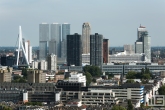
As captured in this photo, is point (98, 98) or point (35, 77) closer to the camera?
point (98, 98)

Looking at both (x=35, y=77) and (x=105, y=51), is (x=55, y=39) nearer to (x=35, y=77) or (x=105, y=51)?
(x=105, y=51)

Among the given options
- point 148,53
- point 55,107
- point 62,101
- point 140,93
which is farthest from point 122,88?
point 148,53

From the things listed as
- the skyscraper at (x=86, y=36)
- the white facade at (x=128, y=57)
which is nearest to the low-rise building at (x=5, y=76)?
the white facade at (x=128, y=57)


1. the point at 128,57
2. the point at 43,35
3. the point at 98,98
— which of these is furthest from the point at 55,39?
the point at 98,98

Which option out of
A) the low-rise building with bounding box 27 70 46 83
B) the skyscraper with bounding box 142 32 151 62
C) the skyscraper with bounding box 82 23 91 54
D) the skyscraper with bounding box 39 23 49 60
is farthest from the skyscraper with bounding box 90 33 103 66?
the skyscraper with bounding box 39 23 49 60

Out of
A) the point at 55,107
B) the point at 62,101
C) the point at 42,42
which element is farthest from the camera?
the point at 42,42

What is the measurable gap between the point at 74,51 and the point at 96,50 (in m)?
2.86

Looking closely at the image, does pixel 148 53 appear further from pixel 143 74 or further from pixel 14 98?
pixel 14 98

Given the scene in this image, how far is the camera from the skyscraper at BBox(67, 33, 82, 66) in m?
85.9

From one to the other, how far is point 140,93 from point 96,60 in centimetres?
3587

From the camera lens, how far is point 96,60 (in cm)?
8388

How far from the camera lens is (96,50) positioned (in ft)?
282

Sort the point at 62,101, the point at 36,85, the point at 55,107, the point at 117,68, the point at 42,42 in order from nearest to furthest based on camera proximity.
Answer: the point at 55,107
the point at 62,101
the point at 36,85
the point at 117,68
the point at 42,42

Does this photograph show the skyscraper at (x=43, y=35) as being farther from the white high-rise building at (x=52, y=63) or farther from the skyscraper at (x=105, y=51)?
the white high-rise building at (x=52, y=63)
